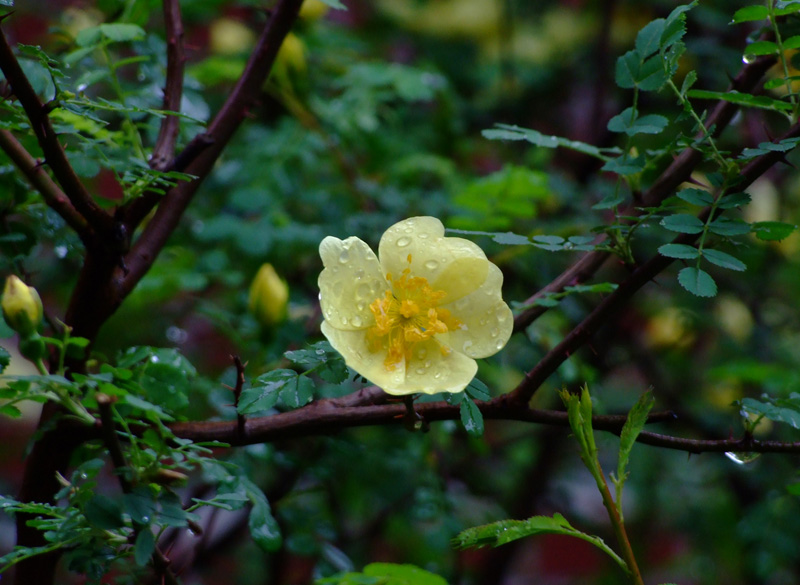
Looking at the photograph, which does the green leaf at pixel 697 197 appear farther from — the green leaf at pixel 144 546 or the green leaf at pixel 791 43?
the green leaf at pixel 144 546

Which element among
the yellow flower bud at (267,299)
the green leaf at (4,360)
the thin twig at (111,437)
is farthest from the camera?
the yellow flower bud at (267,299)

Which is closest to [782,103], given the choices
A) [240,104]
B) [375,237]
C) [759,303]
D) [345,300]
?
[345,300]

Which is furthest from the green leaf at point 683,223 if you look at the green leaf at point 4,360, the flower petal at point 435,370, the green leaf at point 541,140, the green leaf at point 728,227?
the green leaf at point 4,360

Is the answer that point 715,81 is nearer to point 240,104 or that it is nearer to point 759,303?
point 759,303

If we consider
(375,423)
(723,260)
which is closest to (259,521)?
(375,423)

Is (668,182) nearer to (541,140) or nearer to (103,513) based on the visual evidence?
(541,140)

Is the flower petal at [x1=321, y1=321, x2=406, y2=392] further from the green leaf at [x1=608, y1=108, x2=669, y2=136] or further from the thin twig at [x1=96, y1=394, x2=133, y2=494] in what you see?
the green leaf at [x1=608, y1=108, x2=669, y2=136]
